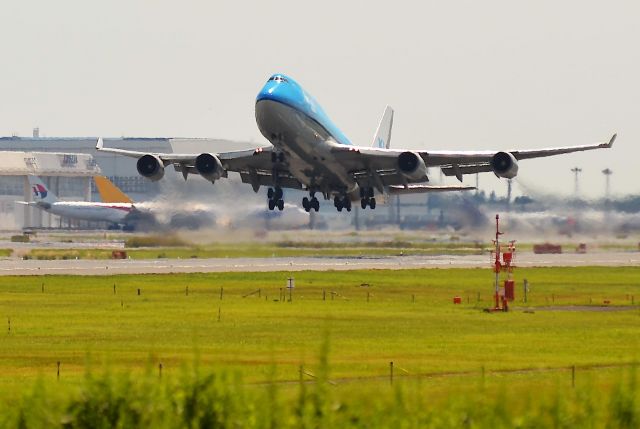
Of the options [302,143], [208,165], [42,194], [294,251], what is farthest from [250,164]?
[42,194]

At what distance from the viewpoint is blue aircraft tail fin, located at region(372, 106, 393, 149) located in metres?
109

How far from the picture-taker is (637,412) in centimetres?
1672

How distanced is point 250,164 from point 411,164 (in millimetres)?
9146

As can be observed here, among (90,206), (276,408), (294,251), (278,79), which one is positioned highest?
(278,79)

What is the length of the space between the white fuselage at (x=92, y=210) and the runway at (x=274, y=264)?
58.6 meters

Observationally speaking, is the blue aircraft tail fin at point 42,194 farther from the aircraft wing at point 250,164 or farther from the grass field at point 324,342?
the aircraft wing at point 250,164

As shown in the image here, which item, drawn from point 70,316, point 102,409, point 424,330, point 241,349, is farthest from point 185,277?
point 102,409

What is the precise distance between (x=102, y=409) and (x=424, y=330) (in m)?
39.9

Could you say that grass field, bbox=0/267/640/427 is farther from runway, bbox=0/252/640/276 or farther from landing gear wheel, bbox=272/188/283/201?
runway, bbox=0/252/640/276

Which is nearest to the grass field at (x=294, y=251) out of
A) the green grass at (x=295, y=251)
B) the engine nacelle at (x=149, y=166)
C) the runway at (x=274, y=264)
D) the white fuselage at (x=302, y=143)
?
the green grass at (x=295, y=251)

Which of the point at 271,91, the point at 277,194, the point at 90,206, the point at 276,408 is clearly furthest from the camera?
the point at 90,206

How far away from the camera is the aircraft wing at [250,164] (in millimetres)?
74562

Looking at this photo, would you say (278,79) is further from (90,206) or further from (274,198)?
(90,206)

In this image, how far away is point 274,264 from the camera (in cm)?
10988
